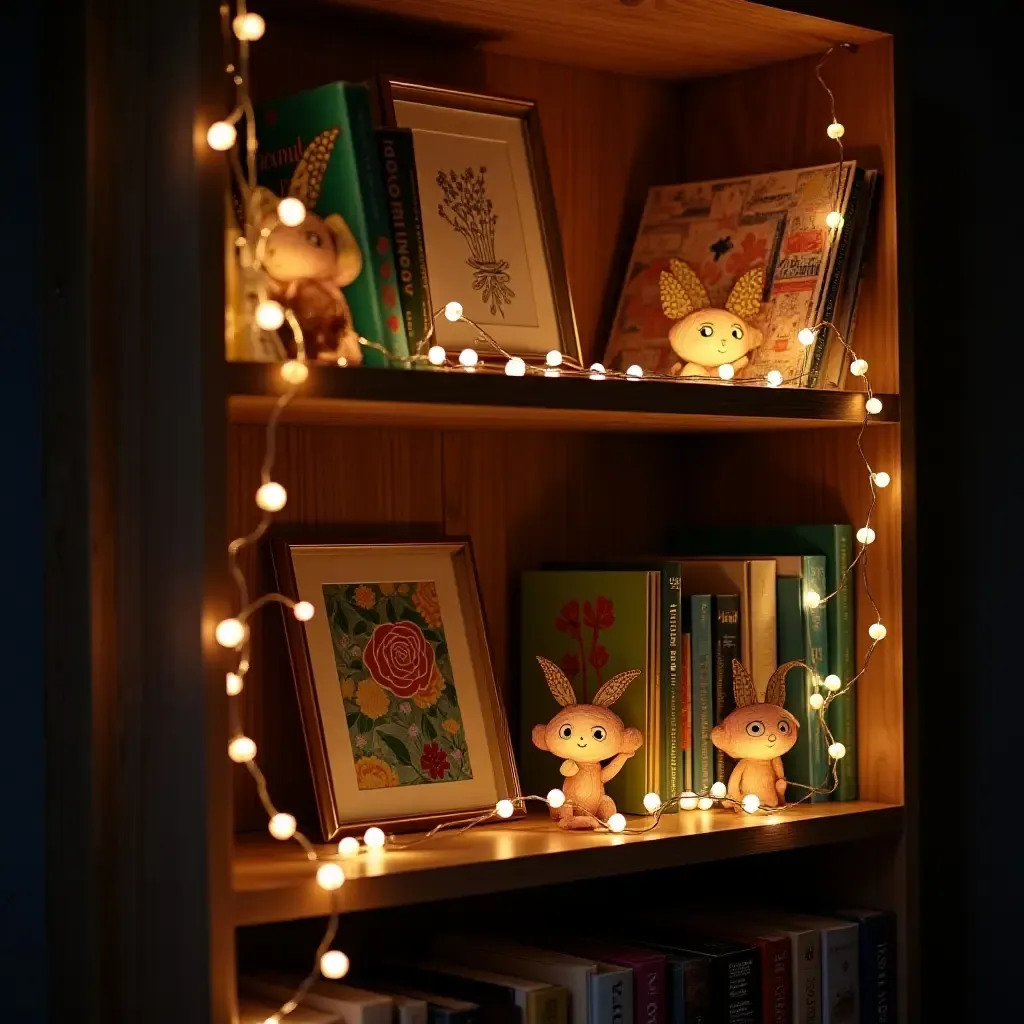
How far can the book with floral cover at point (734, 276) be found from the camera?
1.57 m

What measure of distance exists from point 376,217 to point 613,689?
0.50 m

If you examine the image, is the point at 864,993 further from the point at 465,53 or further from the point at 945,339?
the point at 465,53

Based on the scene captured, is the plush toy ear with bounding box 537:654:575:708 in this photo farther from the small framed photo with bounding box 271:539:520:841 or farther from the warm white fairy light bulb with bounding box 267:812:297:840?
the warm white fairy light bulb with bounding box 267:812:297:840

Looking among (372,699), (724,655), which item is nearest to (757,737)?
(724,655)

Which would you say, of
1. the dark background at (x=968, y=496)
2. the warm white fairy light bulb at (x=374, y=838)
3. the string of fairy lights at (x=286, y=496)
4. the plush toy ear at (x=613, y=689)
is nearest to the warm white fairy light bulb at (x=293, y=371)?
the string of fairy lights at (x=286, y=496)

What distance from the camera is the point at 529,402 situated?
1.29m

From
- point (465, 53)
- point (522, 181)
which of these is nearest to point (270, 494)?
point (522, 181)

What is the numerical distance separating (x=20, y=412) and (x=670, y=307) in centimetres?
66

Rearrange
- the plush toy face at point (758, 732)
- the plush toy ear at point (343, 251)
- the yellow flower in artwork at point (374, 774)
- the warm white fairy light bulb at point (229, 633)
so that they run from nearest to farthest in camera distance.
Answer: the warm white fairy light bulb at point (229, 633) < the plush toy ear at point (343, 251) < the yellow flower in artwork at point (374, 774) < the plush toy face at point (758, 732)

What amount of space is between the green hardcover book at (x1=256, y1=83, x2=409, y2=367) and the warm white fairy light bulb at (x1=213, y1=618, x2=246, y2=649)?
282mm

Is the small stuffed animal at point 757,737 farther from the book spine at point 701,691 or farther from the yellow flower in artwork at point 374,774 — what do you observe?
the yellow flower in artwork at point 374,774

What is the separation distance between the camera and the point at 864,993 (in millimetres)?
1580

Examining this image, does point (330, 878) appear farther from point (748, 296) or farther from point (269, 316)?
point (748, 296)

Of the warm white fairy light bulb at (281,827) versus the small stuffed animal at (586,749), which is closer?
the warm white fairy light bulb at (281,827)
